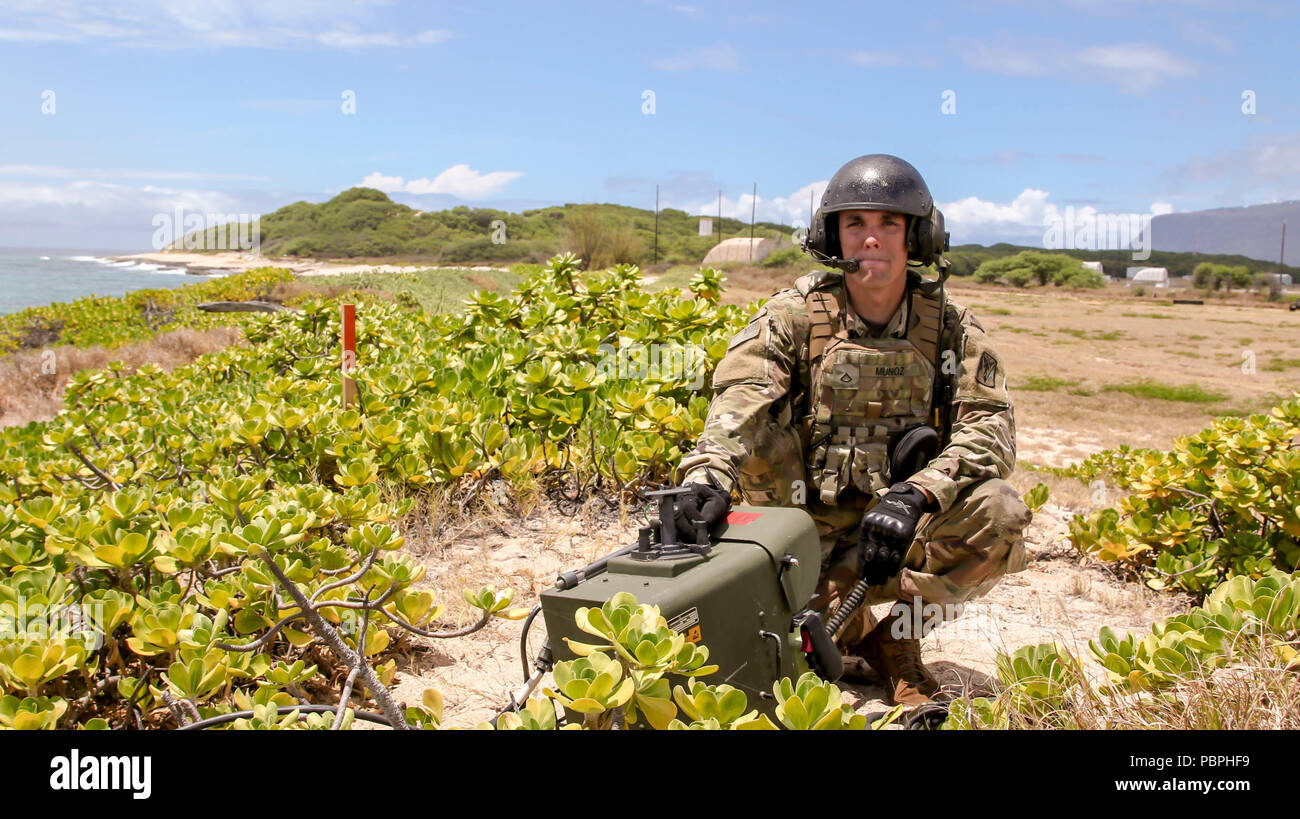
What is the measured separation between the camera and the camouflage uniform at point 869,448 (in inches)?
112

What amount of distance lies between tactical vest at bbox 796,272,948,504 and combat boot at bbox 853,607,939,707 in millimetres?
510

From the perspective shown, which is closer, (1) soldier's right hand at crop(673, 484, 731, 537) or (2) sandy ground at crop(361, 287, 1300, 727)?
(1) soldier's right hand at crop(673, 484, 731, 537)

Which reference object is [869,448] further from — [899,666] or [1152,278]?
[1152,278]

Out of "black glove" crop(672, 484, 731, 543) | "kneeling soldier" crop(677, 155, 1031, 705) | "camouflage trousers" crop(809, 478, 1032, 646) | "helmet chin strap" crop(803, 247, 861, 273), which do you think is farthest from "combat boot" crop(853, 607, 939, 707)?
"helmet chin strap" crop(803, 247, 861, 273)

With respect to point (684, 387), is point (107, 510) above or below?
below

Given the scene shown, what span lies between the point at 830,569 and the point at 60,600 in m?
2.31

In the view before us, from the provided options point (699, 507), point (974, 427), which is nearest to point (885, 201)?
point (974, 427)

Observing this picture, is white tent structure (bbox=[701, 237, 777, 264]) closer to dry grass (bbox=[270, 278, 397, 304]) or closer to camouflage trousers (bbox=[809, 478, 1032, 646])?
dry grass (bbox=[270, 278, 397, 304])

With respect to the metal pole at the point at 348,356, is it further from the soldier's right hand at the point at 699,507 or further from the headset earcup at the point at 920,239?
the headset earcup at the point at 920,239

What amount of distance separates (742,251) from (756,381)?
3992 cm

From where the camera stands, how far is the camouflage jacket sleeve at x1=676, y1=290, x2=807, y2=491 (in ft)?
9.43

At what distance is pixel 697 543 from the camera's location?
2.14 meters
